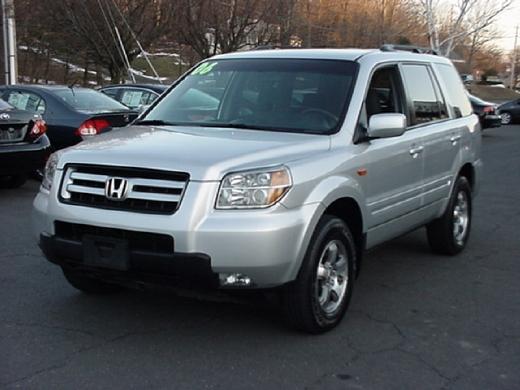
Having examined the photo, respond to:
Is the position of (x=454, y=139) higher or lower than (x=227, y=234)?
higher

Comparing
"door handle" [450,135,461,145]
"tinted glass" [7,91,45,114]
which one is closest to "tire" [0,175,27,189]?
"tinted glass" [7,91,45,114]

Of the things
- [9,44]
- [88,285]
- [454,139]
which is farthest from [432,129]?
[9,44]

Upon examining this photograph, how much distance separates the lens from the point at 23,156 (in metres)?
9.10

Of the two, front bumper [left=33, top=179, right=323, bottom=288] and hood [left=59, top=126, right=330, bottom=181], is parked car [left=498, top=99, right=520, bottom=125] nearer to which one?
hood [left=59, top=126, right=330, bottom=181]

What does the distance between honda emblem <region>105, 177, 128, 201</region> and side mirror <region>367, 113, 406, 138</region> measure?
1.76 meters

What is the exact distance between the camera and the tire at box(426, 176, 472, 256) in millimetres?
6492

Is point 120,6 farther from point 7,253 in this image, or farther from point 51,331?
point 51,331

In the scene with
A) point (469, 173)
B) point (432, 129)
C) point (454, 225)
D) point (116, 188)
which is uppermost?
point (432, 129)

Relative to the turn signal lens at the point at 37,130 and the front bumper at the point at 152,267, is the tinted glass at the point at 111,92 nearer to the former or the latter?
the turn signal lens at the point at 37,130

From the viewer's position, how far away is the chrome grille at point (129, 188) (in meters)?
3.96

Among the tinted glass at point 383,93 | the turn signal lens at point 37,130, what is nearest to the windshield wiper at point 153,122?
the tinted glass at point 383,93

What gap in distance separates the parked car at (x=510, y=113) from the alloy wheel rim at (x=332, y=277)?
89.7 feet

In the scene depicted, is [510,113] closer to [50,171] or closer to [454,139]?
[454,139]

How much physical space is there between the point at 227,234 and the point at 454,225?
3493mm
